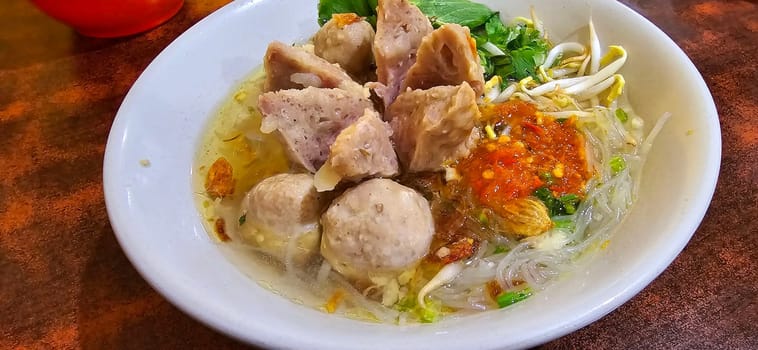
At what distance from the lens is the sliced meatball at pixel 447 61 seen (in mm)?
1735

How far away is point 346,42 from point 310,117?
43 centimetres

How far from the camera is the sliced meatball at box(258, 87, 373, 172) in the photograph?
1.76 metres

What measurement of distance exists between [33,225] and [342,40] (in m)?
1.30

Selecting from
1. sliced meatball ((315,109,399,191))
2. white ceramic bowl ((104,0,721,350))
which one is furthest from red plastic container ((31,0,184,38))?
sliced meatball ((315,109,399,191))

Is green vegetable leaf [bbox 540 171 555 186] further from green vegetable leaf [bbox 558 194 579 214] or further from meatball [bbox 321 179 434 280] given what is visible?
meatball [bbox 321 179 434 280]

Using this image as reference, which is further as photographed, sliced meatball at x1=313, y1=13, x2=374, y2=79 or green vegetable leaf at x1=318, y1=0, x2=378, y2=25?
green vegetable leaf at x1=318, y1=0, x2=378, y2=25

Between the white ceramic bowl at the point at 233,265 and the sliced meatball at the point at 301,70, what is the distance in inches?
16.5

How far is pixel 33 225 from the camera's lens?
209 centimetres

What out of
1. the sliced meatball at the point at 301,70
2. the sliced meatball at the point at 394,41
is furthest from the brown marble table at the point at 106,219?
the sliced meatball at the point at 394,41

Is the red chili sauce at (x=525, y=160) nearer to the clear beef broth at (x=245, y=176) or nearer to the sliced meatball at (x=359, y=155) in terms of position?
the sliced meatball at (x=359, y=155)

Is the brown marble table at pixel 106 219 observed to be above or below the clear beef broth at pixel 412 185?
below

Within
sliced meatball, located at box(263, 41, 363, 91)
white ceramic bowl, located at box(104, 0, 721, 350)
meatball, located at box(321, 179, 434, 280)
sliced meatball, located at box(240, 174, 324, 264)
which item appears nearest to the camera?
white ceramic bowl, located at box(104, 0, 721, 350)

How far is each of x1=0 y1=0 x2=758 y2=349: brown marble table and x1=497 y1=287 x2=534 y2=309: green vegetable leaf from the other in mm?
193

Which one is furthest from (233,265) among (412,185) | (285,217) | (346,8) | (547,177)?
(346,8)
